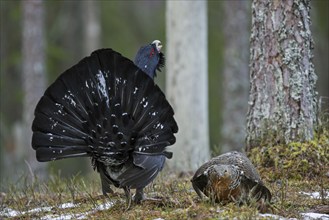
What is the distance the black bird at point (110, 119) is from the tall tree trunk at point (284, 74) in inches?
64.6

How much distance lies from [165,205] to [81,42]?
85.8 feet

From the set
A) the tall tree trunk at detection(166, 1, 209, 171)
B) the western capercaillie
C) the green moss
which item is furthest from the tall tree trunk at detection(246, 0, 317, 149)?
the tall tree trunk at detection(166, 1, 209, 171)

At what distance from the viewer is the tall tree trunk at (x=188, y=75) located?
1123cm

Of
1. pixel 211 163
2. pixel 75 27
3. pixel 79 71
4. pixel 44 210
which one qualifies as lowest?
pixel 44 210

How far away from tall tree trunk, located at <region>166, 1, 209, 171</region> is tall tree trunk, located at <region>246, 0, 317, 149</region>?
14.5 feet

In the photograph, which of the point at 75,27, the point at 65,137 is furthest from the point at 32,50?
the point at 75,27

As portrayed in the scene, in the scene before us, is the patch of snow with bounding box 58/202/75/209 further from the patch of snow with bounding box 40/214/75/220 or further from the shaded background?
the shaded background

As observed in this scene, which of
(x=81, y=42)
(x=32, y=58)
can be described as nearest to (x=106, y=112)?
(x=32, y=58)

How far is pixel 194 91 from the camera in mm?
11406

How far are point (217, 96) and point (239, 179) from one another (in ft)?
81.4

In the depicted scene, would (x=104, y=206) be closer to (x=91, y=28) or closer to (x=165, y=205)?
(x=165, y=205)

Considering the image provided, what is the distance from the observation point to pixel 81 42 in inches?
1219

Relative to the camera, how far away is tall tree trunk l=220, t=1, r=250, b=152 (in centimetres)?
1561

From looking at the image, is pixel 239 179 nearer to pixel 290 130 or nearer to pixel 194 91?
pixel 290 130
